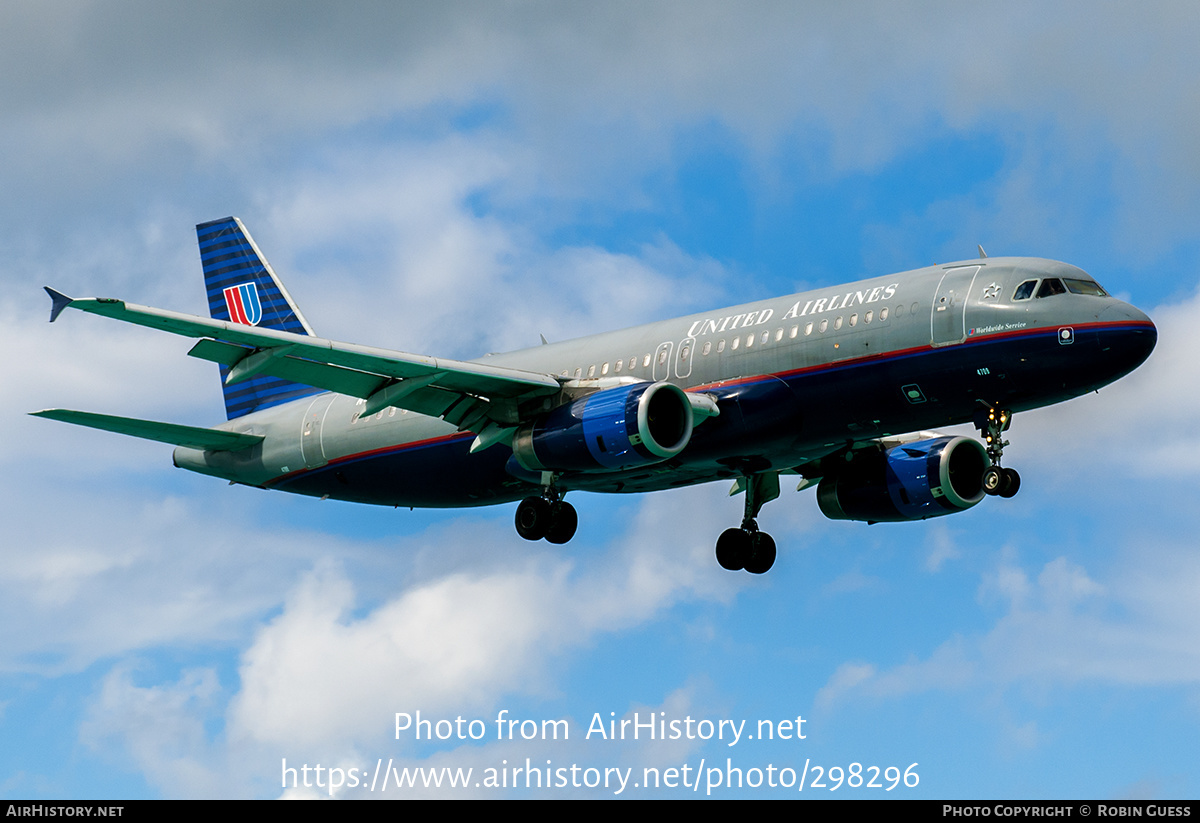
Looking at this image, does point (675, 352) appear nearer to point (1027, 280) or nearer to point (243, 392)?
point (1027, 280)

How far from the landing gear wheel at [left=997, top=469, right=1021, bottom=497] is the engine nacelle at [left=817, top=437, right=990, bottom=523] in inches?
262

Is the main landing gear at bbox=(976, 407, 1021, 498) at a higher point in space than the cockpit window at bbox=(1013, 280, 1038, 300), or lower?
lower

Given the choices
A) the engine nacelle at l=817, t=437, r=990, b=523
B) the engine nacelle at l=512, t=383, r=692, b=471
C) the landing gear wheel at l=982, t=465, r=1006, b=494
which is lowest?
the landing gear wheel at l=982, t=465, r=1006, b=494

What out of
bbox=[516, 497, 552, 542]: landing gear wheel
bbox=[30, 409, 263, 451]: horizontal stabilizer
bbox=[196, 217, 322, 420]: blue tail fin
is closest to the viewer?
bbox=[30, 409, 263, 451]: horizontal stabilizer

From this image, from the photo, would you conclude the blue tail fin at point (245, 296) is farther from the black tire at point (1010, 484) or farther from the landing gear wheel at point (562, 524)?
the black tire at point (1010, 484)

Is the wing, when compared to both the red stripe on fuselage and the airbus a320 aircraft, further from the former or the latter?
the red stripe on fuselage

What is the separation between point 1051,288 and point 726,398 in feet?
25.3

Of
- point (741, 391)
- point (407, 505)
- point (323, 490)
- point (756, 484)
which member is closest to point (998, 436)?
point (741, 391)

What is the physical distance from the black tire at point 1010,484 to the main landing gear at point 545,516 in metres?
10.9

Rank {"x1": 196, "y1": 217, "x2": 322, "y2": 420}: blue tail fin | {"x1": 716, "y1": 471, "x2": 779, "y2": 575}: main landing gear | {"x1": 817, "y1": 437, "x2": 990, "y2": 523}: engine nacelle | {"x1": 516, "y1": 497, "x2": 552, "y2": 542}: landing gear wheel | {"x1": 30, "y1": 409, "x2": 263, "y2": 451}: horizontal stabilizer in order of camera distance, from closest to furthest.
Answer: {"x1": 30, "y1": 409, "x2": 263, "y2": 451}: horizontal stabilizer
{"x1": 516, "y1": 497, "x2": 552, "y2": 542}: landing gear wheel
{"x1": 817, "y1": 437, "x2": 990, "y2": 523}: engine nacelle
{"x1": 716, "y1": 471, "x2": 779, "y2": 575}: main landing gear
{"x1": 196, "y1": 217, "x2": 322, "y2": 420}: blue tail fin

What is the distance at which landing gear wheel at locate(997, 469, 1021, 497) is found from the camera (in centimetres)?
3459

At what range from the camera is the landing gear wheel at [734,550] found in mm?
43438

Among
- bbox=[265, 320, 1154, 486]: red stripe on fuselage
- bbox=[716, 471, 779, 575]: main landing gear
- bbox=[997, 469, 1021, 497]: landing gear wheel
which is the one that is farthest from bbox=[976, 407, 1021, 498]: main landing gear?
bbox=[716, 471, 779, 575]: main landing gear

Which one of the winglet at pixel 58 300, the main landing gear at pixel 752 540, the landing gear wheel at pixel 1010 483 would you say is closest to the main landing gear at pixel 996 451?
the landing gear wheel at pixel 1010 483
